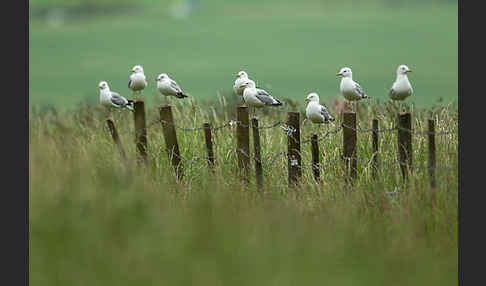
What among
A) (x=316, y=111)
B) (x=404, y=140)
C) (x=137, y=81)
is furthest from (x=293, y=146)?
(x=137, y=81)

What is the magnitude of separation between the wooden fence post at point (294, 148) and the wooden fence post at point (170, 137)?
45.4 inches

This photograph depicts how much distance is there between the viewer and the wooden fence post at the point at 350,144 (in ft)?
21.2

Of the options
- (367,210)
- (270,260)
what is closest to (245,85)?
(367,210)

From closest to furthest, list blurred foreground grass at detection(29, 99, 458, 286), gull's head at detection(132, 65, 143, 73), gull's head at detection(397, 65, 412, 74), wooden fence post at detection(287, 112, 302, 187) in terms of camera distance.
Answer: blurred foreground grass at detection(29, 99, 458, 286) < gull's head at detection(397, 65, 412, 74) < wooden fence post at detection(287, 112, 302, 187) < gull's head at detection(132, 65, 143, 73)

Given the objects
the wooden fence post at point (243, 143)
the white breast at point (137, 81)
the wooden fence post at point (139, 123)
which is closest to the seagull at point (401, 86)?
the wooden fence post at point (243, 143)

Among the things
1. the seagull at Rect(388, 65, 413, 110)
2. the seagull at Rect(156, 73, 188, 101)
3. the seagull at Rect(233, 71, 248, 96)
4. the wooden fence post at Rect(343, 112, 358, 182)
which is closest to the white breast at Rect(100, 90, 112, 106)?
the seagull at Rect(156, 73, 188, 101)

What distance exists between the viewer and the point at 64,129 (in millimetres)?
8305

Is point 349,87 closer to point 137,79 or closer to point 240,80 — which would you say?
point 240,80

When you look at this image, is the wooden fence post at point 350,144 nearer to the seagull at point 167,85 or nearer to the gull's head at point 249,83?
the gull's head at point 249,83

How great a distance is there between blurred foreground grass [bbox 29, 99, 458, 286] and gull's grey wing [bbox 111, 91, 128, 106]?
3.68 feet

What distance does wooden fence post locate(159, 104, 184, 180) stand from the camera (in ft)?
23.2

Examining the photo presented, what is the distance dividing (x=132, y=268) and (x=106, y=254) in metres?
0.21

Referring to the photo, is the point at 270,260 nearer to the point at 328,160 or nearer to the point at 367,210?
the point at 367,210

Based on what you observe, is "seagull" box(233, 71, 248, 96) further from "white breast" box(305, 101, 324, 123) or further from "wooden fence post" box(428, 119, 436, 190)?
"wooden fence post" box(428, 119, 436, 190)
